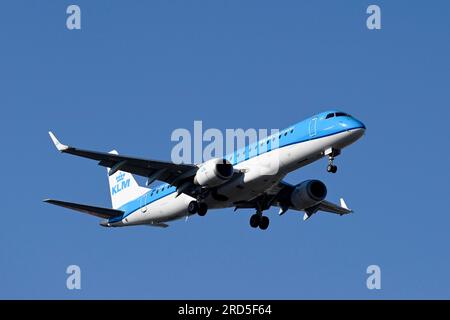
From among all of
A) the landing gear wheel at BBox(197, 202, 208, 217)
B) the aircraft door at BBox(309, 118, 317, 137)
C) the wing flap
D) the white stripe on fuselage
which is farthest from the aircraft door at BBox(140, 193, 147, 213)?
the aircraft door at BBox(309, 118, 317, 137)

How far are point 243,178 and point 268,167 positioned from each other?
5.68ft

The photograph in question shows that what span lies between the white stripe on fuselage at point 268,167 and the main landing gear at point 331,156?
23 cm

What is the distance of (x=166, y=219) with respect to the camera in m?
55.7

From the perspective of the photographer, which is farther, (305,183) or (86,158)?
(305,183)

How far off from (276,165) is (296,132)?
2029 mm

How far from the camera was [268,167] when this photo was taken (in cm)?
4906

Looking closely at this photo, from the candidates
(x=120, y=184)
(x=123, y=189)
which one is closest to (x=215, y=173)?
(x=123, y=189)

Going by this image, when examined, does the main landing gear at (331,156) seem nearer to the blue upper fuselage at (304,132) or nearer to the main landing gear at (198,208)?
the blue upper fuselage at (304,132)

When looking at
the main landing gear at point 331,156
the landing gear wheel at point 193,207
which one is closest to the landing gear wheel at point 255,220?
the landing gear wheel at point 193,207

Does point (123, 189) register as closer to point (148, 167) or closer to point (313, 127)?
point (148, 167)
